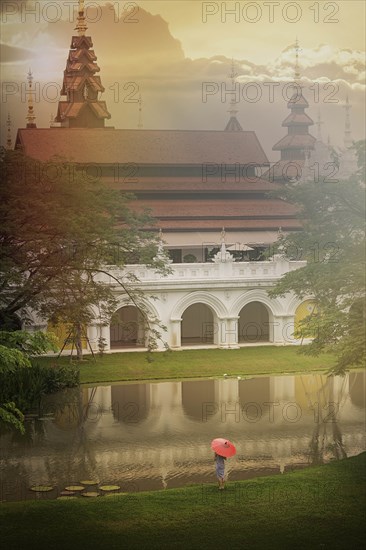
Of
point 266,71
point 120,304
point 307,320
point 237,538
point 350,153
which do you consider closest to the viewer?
point 237,538

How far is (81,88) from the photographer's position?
38.5ft

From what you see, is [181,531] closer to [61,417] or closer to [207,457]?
[207,457]

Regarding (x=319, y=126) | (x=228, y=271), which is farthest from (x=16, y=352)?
(x=228, y=271)

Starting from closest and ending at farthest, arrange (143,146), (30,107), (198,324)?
(30,107)
(143,146)
(198,324)

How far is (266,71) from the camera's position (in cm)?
1170

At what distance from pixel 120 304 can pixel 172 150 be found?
6.41ft

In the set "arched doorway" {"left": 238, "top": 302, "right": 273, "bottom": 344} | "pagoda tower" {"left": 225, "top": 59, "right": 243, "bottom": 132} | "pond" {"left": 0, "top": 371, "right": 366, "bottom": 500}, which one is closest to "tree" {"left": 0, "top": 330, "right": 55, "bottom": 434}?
"pond" {"left": 0, "top": 371, "right": 366, "bottom": 500}

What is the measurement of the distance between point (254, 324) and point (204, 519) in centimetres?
597

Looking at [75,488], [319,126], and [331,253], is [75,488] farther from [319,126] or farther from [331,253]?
[319,126]

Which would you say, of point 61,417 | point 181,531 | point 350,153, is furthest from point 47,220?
point 350,153

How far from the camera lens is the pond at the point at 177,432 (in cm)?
922

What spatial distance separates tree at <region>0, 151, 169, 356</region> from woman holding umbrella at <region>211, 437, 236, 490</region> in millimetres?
3105

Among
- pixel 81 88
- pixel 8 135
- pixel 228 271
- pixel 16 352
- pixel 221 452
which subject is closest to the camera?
pixel 16 352

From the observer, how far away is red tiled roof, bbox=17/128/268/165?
12.1 m
